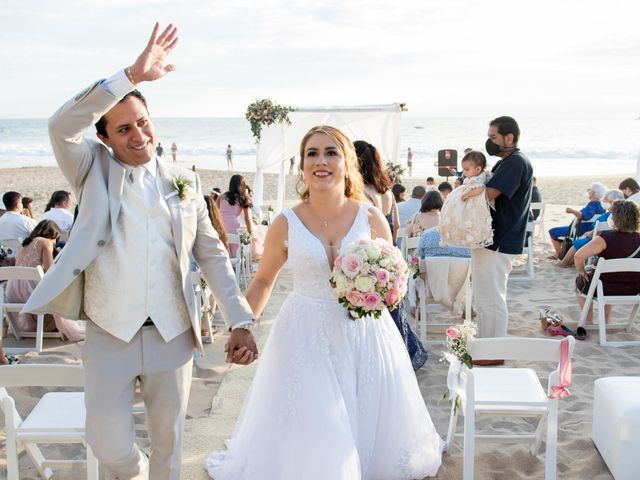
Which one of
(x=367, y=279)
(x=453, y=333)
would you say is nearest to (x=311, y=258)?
(x=367, y=279)

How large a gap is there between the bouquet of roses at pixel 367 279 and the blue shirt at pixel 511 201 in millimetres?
2726

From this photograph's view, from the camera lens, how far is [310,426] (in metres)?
3.36

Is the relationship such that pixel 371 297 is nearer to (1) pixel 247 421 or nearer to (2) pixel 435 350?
(1) pixel 247 421

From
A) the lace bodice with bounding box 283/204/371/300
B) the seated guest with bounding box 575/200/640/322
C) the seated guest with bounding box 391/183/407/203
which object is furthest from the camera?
the seated guest with bounding box 391/183/407/203

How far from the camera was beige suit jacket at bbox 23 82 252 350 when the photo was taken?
8.22 feet


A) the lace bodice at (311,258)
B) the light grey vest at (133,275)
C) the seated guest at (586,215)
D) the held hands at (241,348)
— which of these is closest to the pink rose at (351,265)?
the lace bodice at (311,258)

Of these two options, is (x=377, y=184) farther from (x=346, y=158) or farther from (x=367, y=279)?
(x=367, y=279)

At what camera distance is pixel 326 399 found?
11.0ft

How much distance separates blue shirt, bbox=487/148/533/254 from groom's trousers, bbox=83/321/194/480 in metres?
3.67

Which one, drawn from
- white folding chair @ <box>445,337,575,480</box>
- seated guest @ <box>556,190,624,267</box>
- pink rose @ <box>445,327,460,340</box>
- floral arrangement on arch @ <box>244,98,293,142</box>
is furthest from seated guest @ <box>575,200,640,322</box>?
floral arrangement on arch @ <box>244,98,293,142</box>

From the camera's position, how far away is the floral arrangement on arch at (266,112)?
1277cm

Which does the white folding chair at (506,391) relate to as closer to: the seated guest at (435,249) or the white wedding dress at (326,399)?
the white wedding dress at (326,399)

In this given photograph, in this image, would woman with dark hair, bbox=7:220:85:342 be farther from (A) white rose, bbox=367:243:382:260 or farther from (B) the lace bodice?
(A) white rose, bbox=367:243:382:260

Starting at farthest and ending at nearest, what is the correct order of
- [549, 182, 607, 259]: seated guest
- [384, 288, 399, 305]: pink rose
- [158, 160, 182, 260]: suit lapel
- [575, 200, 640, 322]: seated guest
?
1. [549, 182, 607, 259]: seated guest
2. [575, 200, 640, 322]: seated guest
3. [384, 288, 399, 305]: pink rose
4. [158, 160, 182, 260]: suit lapel
